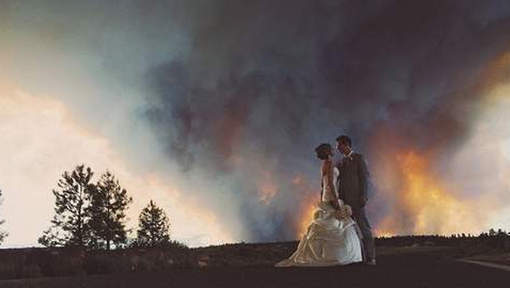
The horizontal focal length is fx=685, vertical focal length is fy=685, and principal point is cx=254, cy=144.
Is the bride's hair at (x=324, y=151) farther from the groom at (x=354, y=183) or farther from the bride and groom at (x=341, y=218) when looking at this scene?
the groom at (x=354, y=183)

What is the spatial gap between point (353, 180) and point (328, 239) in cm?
178

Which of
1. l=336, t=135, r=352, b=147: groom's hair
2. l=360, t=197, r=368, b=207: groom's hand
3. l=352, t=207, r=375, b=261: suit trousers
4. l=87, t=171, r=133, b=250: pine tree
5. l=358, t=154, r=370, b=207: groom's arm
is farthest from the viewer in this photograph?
l=87, t=171, r=133, b=250: pine tree

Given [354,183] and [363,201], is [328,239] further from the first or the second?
[354,183]

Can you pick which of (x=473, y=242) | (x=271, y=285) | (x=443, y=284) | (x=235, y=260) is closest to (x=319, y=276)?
(x=271, y=285)

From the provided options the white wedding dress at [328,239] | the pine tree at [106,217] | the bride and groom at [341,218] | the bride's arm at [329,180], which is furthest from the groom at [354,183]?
the pine tree at [106,217]

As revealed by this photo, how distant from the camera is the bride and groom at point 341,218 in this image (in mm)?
16141

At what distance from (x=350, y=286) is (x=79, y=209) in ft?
191

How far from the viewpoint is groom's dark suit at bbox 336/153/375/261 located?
16.0 m

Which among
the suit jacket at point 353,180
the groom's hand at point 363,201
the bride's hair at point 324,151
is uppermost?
the bride's hair at point 324,151

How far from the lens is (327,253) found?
1689 cm

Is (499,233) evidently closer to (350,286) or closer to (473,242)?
(473,242)

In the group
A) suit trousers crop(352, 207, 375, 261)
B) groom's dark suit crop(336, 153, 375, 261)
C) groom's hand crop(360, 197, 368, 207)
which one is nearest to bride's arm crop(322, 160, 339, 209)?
groom's dark suit crop(336, 153, 375, 261)

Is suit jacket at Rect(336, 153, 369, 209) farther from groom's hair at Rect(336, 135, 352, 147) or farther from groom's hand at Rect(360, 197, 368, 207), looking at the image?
groom's hair at Rect(336, 135, 352, 147)

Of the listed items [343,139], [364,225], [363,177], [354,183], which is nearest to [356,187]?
[354,183]
